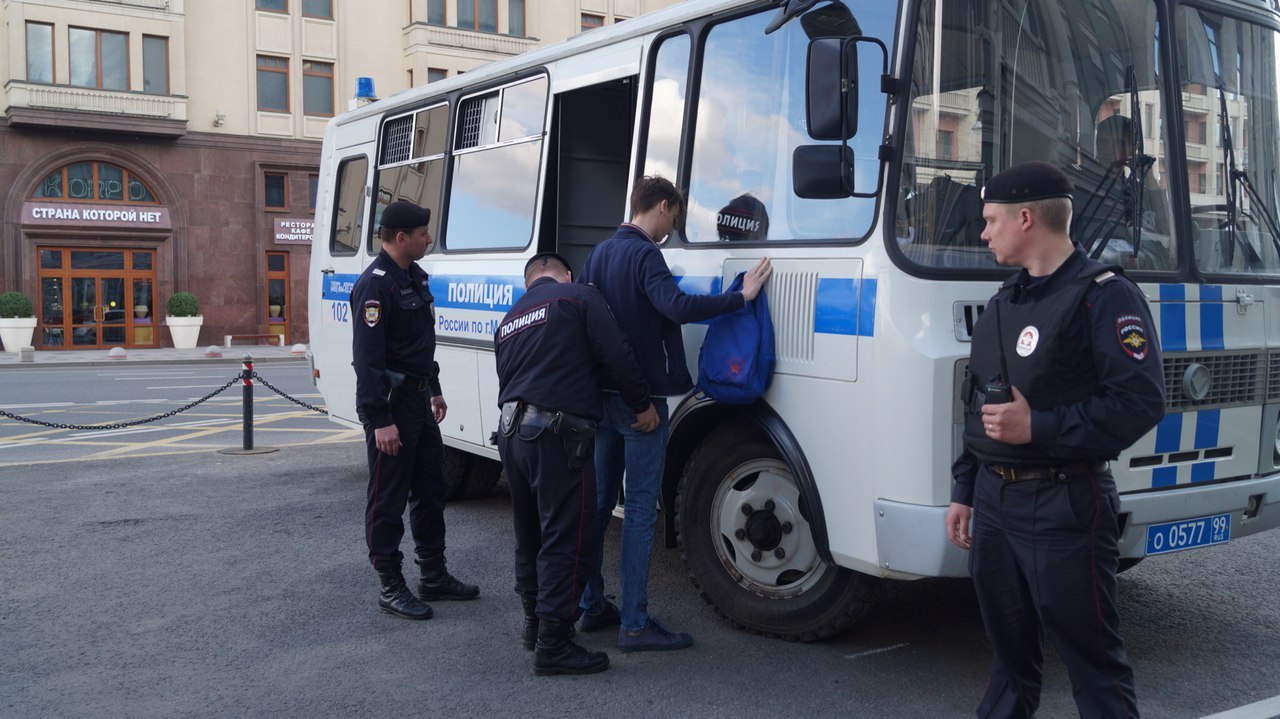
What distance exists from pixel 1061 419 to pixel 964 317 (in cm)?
123

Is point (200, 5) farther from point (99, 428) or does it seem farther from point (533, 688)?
point (533, 688)

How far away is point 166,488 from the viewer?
878 centimetres

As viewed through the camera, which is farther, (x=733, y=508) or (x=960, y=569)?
(x=733, y=508)

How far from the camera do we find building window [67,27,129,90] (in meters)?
29.6

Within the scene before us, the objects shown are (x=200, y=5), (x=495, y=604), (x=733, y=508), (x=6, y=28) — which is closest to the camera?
(x=733, y=508)

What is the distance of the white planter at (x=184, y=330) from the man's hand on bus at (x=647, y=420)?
28.8m

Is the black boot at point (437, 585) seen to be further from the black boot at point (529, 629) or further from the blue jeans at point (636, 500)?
the blue jeans at point (636, 500)

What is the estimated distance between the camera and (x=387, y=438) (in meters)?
5.34

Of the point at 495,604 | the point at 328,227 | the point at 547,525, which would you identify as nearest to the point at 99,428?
the point at 328,227

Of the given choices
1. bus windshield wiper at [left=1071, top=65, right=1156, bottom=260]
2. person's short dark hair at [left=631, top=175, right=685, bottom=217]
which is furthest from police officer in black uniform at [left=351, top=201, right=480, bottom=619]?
bus windshield wiper at [left=1071, top=65, right=1156, bottom=260]

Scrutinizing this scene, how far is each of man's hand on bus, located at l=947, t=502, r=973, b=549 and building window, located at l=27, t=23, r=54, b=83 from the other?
1233 inches

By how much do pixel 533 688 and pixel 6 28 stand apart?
30435 mm

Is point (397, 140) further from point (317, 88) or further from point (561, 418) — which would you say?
point (317, 88)

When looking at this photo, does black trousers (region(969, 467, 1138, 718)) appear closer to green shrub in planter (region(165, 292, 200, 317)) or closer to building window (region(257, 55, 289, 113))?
green shrub in planter (region(165, 292, 200, 317))
